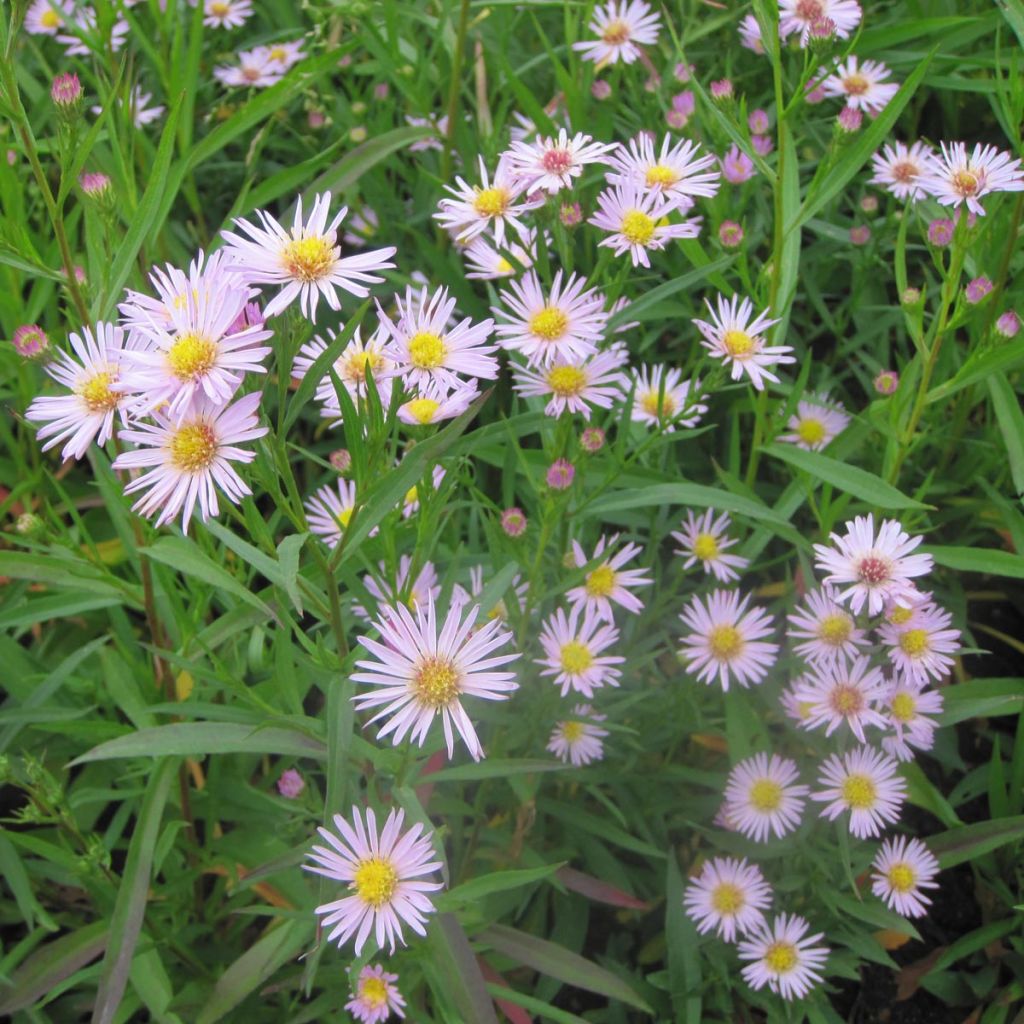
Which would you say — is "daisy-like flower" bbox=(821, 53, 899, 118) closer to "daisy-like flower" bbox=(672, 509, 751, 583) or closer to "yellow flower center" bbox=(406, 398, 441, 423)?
"daisy-like flower" bbox=(672, 509, 751, 583)

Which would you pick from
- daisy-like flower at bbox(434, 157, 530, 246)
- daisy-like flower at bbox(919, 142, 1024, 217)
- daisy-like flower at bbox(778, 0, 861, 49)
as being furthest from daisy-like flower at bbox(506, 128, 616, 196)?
daisy-like flower at bbox(919, 142, 1024, 217)

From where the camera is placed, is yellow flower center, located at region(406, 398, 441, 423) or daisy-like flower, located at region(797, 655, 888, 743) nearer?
yellow flower center, located at region(406, 398, 441, 423)

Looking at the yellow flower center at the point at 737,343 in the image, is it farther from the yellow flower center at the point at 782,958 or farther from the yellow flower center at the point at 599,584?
the yellow flower center at the point at 782,958

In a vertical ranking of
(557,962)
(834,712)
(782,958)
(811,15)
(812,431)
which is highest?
(811,15)

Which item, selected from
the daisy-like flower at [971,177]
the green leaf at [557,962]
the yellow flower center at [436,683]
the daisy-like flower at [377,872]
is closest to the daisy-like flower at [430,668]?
the yellow flower center at [436,683]

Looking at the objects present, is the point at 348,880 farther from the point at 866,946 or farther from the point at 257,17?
the point at 257,17

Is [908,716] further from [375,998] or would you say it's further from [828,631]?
[375,998]

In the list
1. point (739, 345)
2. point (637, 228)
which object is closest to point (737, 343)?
point (739, 345)
